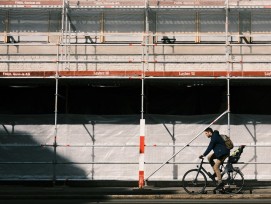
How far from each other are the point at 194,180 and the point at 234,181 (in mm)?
1064

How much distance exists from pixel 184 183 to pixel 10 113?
6379mm

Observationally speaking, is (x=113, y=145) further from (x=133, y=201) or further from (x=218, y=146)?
(x=133, y=201)

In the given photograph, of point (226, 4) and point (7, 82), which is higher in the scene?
point (226, 4)

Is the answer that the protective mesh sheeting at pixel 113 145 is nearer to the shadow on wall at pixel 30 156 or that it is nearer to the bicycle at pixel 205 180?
the shadow on wall at pixel 30 156

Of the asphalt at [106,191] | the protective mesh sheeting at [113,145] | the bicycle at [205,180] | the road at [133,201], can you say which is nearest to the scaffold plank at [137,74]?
the protective mesh sheeting at [113,145]

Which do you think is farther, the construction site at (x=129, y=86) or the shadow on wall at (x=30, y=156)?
the shadow on wall at (x=30, y=156)

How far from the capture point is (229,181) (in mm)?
13000

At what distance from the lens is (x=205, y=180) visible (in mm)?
12844

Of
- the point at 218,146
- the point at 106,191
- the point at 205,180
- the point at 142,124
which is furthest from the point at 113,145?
the point at 218,146

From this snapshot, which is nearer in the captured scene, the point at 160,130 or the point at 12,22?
the point at 160,130

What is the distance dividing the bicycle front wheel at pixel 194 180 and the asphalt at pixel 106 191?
0.68 ft

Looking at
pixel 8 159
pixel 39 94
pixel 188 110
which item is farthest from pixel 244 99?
pixel 8 159

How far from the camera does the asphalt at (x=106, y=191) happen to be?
40.6ft

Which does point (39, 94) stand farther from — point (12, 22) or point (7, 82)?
point (12, 22)
